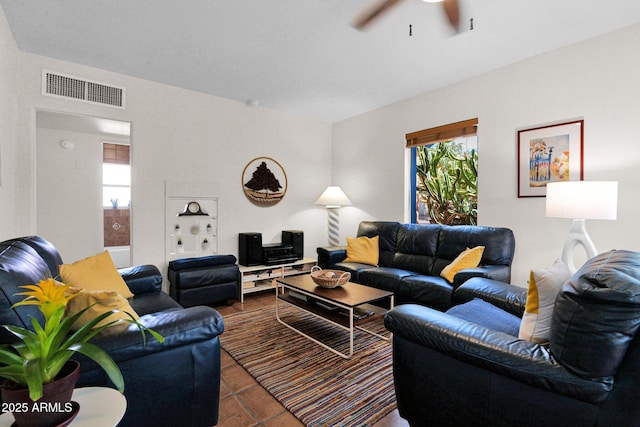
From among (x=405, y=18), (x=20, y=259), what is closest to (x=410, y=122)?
(x=405, y=18)

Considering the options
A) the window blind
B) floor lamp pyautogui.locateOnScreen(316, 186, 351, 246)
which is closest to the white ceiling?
the window blind

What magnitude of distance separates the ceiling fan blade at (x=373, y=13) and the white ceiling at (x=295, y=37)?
122mm

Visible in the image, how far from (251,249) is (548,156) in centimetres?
338

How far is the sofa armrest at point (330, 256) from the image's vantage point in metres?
3.97

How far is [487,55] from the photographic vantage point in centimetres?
295

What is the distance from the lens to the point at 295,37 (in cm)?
261

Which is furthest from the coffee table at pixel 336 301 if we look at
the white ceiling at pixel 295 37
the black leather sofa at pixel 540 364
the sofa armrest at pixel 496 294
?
the white ceiling at pixel 295 37

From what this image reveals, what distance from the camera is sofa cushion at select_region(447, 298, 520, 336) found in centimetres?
175

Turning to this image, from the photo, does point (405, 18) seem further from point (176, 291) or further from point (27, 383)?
point (176, 291)

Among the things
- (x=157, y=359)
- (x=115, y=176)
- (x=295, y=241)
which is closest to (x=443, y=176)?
(x=295, y=241)

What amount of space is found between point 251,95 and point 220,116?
50 cm

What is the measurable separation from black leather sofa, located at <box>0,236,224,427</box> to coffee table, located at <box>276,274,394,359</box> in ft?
3.54

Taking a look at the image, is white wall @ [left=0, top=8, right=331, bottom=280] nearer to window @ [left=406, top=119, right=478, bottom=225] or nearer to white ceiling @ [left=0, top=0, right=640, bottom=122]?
white ceiling @ [left=0, top=0, right=640, bottom=122]

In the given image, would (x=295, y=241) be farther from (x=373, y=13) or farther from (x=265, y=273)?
(x=373, y=13)
